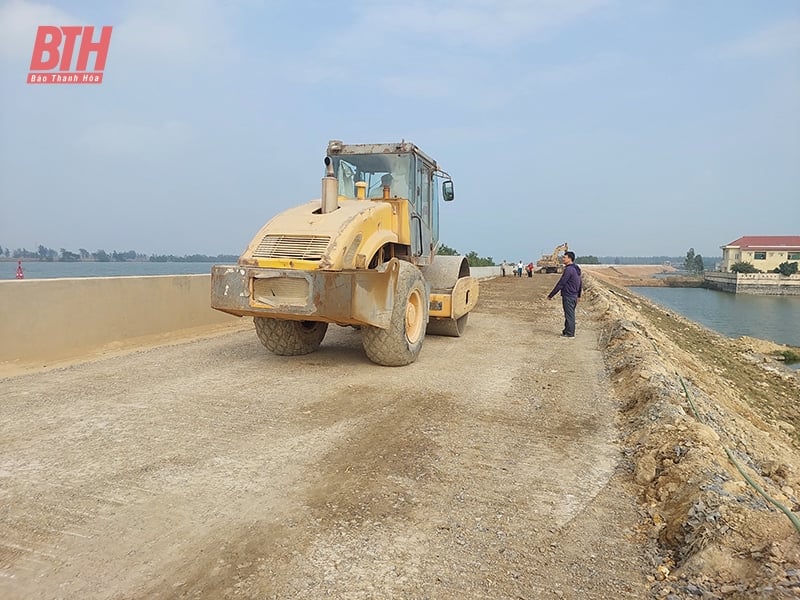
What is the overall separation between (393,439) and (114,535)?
2113mm

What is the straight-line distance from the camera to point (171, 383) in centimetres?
611

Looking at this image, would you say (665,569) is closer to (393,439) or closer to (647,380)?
(393,439)

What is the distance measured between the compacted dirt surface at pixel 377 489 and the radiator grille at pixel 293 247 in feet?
4.70

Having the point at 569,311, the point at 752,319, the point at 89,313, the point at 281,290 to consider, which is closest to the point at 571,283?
the point at 569,311

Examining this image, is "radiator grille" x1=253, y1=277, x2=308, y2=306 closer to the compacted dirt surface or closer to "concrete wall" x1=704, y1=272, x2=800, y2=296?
the compacted dirt surface

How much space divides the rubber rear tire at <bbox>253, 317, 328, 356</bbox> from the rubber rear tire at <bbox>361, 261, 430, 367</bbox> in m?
1.04

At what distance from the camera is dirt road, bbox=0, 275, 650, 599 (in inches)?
104

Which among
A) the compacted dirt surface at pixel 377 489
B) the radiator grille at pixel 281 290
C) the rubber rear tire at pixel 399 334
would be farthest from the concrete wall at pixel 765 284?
the radiator grille at pixel 281 290

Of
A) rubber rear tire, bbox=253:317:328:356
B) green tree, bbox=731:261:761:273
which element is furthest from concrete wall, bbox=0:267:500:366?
green tree, bbox=731:261:761:273

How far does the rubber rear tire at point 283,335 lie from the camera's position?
736cm

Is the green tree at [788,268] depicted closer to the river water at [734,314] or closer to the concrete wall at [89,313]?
the river water at [734,314]

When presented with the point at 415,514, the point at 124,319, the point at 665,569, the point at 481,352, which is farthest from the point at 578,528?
the point at 124,319

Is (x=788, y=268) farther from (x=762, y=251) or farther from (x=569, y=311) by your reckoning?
(x=569, y=311)

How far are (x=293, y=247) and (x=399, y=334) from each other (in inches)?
Result: 65.8
